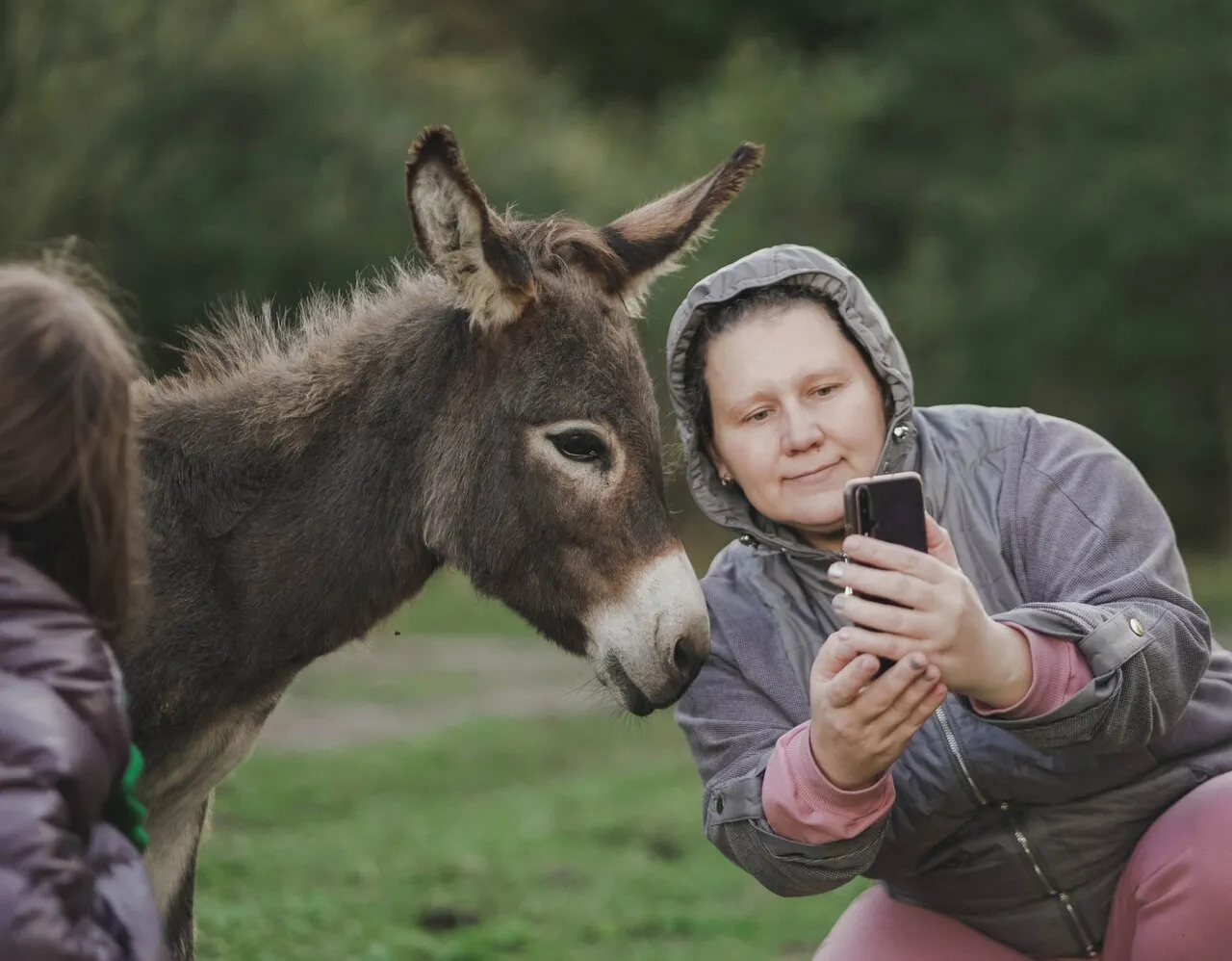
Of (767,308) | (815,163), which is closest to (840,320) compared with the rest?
(767,308)

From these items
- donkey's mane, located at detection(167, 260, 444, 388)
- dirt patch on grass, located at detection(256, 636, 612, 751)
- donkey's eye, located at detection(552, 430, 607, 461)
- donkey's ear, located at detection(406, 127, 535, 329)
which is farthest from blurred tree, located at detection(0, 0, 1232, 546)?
donkey's eye, located at detection(552, 430, 607, 461)

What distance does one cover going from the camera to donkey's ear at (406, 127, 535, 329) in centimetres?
354

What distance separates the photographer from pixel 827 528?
3.33 metres

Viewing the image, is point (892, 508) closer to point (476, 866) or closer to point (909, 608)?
point (909, 608)

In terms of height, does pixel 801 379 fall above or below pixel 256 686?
above

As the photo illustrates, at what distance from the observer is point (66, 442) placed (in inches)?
93.0

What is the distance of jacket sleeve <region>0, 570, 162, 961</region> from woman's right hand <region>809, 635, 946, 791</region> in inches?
46.6

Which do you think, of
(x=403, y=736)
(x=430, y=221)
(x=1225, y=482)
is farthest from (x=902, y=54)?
(x=430, y=221)

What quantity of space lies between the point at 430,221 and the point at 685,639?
3.90 feet

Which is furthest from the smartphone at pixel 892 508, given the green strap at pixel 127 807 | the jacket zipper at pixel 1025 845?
the green strap at pixel 127 807

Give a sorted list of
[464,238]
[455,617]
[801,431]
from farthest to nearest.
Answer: [455,617] < [464,238] < [801,431]

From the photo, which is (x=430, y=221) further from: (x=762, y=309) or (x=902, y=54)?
(x=902, y=54)

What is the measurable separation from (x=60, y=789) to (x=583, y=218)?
17.8 metres

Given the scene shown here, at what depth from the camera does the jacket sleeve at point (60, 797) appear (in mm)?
2012
